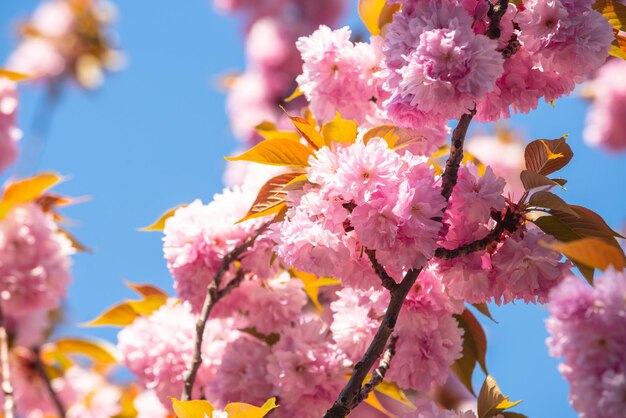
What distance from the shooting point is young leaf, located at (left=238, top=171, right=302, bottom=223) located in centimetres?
92

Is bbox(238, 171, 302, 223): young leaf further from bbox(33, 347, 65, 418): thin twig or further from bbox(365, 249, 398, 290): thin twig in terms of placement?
bbox(33, 347, 65, 418): thin twig

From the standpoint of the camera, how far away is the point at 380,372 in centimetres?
87

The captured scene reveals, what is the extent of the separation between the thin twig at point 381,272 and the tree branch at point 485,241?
6cm

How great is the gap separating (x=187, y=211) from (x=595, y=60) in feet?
1.99

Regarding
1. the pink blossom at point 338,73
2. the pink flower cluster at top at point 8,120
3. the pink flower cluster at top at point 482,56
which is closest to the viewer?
the pink flower cluster at top at point 482,56

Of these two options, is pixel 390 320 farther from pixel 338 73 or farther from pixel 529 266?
pixel 338 73

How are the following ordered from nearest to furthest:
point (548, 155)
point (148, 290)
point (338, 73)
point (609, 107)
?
point (548, 155) < point (338, 73) < point (148, 290) < point (609, 107)

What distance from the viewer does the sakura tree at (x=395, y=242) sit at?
2.43ft

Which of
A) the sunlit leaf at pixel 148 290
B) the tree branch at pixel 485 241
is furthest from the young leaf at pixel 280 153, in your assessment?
the sunlit leaf at pixel 148 290

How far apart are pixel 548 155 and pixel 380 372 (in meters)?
0.33

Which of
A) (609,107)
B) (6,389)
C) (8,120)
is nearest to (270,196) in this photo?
(6,389)

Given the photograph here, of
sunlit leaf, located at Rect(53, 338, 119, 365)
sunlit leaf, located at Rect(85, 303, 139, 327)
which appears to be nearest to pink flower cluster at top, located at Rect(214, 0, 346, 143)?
sunlit leaf, located at Rect(53, 338, 119, 365)

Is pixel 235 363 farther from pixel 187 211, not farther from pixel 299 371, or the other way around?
pixel 187 211

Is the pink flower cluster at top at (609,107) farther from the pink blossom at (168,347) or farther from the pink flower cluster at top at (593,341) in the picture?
the pink flower cluster at top at (593,341)
